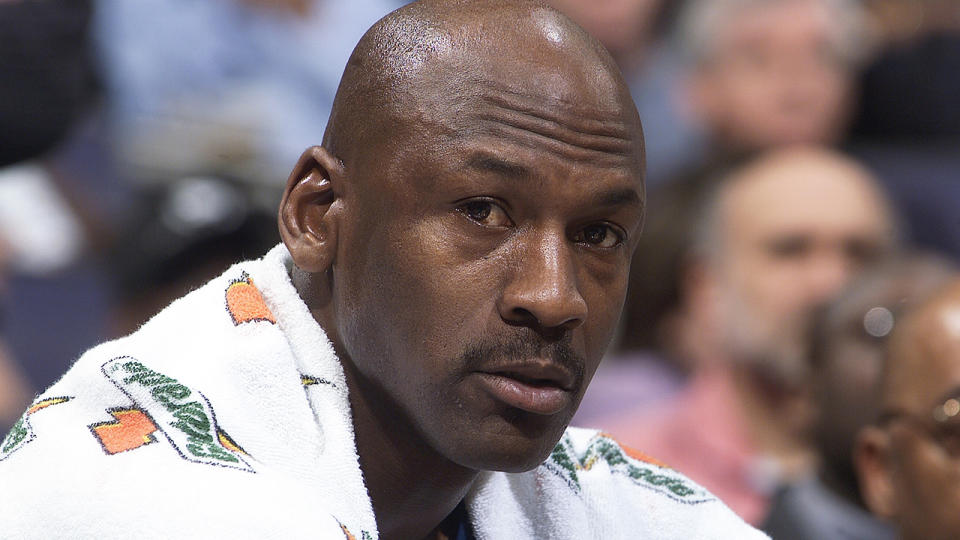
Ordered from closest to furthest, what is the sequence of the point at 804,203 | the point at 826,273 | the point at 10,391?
the point at 10,391 < the point at 826,273 < the point at 804,203

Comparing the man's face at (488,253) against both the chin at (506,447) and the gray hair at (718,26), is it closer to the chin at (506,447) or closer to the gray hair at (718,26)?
the chin at (506,447)

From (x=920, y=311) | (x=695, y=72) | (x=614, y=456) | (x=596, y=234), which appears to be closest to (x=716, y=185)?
(x=695, y=72)

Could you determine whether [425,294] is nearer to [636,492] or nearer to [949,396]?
[636,492]

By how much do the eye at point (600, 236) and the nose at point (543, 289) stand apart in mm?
99

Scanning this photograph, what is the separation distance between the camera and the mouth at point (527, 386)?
235 centimetres

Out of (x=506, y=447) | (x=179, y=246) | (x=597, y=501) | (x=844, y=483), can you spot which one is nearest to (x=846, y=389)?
(x=844, y=483)

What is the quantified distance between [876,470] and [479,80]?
199cm

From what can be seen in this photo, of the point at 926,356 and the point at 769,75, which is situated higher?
the point at 769,75

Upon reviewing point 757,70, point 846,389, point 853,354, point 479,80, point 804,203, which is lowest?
point 846,389

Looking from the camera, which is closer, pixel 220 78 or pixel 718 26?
pixel 220 78

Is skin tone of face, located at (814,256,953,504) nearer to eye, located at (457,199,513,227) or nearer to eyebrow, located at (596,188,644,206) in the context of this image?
eyebrow, located at (596,188,644,206)

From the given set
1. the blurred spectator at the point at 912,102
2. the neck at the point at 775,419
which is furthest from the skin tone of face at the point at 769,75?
the neck at the point at 775,419

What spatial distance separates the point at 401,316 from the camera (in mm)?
2414

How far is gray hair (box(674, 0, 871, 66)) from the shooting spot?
6684 mm
